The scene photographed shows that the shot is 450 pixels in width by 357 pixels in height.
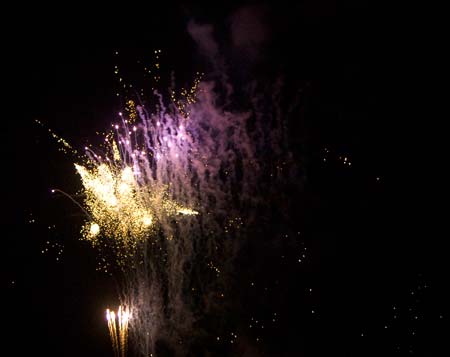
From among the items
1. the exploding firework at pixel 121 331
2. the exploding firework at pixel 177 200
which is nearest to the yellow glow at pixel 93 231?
the exploding firework at pixel 177 200

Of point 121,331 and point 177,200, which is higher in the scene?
point 177,200

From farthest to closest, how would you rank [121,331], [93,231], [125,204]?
[93,231] < [121,331] < [125,204]

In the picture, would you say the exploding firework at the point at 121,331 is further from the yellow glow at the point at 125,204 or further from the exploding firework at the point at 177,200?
the yellow glow at the point at 125,204

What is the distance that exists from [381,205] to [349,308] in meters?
2.65

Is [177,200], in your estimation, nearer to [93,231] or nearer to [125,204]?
[125,204]

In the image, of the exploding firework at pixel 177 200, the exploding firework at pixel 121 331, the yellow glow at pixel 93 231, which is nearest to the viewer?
the exploding firework at pixel 177 200

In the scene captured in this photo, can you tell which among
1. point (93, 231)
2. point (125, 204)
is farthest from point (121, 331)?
point (125, 204)

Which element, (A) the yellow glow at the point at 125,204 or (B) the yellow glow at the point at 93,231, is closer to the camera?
(A) the yellow glow at the point at 125,204

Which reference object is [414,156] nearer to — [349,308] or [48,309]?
[349,308]

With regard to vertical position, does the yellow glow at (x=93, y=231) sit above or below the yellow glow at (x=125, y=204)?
above

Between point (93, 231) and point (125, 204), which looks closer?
point (125, 204)

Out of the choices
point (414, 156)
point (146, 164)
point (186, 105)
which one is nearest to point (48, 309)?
point (146, 164)

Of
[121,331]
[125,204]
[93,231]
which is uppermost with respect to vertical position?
[93,231]

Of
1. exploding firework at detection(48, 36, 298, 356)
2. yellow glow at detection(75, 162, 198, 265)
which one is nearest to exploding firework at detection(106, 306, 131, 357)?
exploding firework at detection(48, 36, 298, 356)
